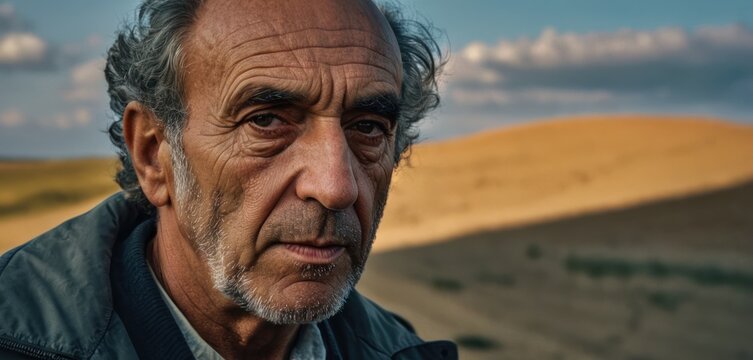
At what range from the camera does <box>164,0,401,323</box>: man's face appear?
8.66 ft

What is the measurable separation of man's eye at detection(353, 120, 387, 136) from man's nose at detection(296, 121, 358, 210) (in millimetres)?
179

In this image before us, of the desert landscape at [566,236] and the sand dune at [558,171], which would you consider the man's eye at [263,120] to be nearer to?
the desert landscape at [566,236]

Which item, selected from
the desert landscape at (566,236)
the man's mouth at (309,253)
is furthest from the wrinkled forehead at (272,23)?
the desert landscape at (566,236)

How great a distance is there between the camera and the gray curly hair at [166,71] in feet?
9.31

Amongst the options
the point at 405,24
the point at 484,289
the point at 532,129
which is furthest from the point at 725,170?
the point at 405,24

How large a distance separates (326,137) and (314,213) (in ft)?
0.74

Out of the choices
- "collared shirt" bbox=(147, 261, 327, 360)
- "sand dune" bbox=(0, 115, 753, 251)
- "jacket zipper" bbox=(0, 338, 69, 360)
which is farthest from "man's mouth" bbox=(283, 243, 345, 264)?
"sand dune" bbox=(0, 115, 753, 251)

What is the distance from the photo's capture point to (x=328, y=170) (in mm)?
2580

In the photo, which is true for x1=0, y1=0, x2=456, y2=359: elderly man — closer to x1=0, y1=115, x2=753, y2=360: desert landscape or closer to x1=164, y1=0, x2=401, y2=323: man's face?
x1=164, y1=0, x2=401, y2=323: man's face

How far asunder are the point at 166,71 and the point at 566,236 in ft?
72.8

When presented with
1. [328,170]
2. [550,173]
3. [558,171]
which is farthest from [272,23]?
[558,171]

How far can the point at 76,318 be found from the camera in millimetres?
2576

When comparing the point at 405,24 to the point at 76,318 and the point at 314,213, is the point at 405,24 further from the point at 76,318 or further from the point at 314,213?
the point at 76,318

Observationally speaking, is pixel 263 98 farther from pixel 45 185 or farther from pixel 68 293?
pixel 45 185
